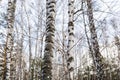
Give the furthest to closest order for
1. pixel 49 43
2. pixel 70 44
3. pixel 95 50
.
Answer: pixel 95 50, pixel 70 44, pixel 49 43

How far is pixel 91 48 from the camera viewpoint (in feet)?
32.7

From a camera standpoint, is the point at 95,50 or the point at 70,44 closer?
the point at 70,44

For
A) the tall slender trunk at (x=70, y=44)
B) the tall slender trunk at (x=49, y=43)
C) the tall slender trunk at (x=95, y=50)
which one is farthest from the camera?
the tall slender trunk at (x=95, y=50)

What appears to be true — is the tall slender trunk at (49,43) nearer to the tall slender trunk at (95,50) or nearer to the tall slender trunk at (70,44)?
the tall slender trunk at (70,44)

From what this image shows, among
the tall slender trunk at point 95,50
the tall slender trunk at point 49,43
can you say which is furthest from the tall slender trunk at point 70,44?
the tall slender trunk at point 49,43

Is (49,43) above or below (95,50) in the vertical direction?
below

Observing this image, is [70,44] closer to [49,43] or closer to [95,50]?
[95,50]

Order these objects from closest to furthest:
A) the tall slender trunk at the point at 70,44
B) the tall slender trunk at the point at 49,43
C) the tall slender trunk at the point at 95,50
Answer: the tall slender trunk at the point at 49,43
the tall slender trunk at the point at 70,44
the tall slender trunk at the point at 95,50

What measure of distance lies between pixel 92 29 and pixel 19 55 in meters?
15.8

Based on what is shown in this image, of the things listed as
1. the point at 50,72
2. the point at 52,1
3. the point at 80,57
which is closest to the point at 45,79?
the point at 50,72

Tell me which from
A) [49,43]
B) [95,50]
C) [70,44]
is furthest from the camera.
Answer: [95,50]

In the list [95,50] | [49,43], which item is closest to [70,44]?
[95,50]

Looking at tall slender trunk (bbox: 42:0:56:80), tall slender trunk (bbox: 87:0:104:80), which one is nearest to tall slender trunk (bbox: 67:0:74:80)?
tall slender trunk (bbox: 87:0:104:80)

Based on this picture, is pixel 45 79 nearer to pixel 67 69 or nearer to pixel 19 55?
pixel 67 69
